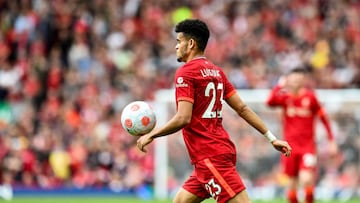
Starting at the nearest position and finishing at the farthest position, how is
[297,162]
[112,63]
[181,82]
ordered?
[181,82] < [297,162] < [112,63]

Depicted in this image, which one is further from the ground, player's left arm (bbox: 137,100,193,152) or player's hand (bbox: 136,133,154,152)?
player's left arm (bbox: 137,100,193,152)

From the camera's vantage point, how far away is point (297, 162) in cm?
A: 1383

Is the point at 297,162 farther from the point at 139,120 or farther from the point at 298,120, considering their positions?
the point at 139,120

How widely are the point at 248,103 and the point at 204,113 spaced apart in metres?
10.9

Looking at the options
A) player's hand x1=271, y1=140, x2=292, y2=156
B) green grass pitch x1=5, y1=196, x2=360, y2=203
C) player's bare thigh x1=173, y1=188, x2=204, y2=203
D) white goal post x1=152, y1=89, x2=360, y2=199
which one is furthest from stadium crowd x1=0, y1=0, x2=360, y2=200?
player's bare thigh x1=173, y1=188, x2=204, y2=203

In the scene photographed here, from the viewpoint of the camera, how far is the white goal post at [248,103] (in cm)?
1967

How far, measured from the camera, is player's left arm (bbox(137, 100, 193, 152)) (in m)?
8.50

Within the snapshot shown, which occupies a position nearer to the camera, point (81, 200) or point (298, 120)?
point (298, 120)

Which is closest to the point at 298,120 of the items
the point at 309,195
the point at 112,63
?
the point at 309,195

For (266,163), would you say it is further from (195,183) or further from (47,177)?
A: (195,183)

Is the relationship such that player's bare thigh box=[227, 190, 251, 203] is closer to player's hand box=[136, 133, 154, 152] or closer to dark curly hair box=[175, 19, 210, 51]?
player's hand box=[136, 133, 154, 152]

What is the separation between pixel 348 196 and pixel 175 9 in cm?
736

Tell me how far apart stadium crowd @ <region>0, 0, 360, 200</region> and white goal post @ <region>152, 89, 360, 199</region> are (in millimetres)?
254

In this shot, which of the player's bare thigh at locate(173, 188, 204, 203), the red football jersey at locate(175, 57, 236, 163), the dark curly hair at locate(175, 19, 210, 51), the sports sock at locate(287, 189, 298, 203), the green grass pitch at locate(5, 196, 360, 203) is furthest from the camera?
the green grass pitch at locate(5, 196, 360, 203)
